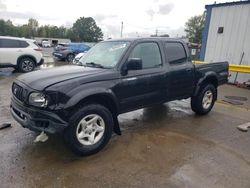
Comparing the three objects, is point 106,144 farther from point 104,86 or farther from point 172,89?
point 172,89

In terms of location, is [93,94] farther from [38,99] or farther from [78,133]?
[38,99]

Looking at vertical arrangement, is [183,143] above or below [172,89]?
below

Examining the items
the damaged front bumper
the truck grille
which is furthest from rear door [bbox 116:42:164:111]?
the truck grille

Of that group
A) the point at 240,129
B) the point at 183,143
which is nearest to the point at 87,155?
the point at 183,143

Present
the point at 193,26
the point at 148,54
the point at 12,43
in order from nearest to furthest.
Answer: the point at 148,54
the point at 12,43
the point at 193,26

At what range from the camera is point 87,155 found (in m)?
3.82

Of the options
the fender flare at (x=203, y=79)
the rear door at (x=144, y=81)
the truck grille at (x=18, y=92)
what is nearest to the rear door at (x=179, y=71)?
the fender flare at (x=203, y=79)

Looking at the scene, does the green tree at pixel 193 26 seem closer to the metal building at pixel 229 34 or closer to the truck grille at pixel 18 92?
the metal building at pixel 229 34

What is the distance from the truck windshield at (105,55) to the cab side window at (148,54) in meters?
0.23

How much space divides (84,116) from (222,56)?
394 inches

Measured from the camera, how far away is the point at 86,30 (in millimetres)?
100188

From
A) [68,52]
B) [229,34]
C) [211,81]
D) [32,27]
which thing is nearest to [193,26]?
[68,52]

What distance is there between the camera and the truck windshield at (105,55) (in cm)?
434

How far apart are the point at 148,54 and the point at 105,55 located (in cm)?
84
